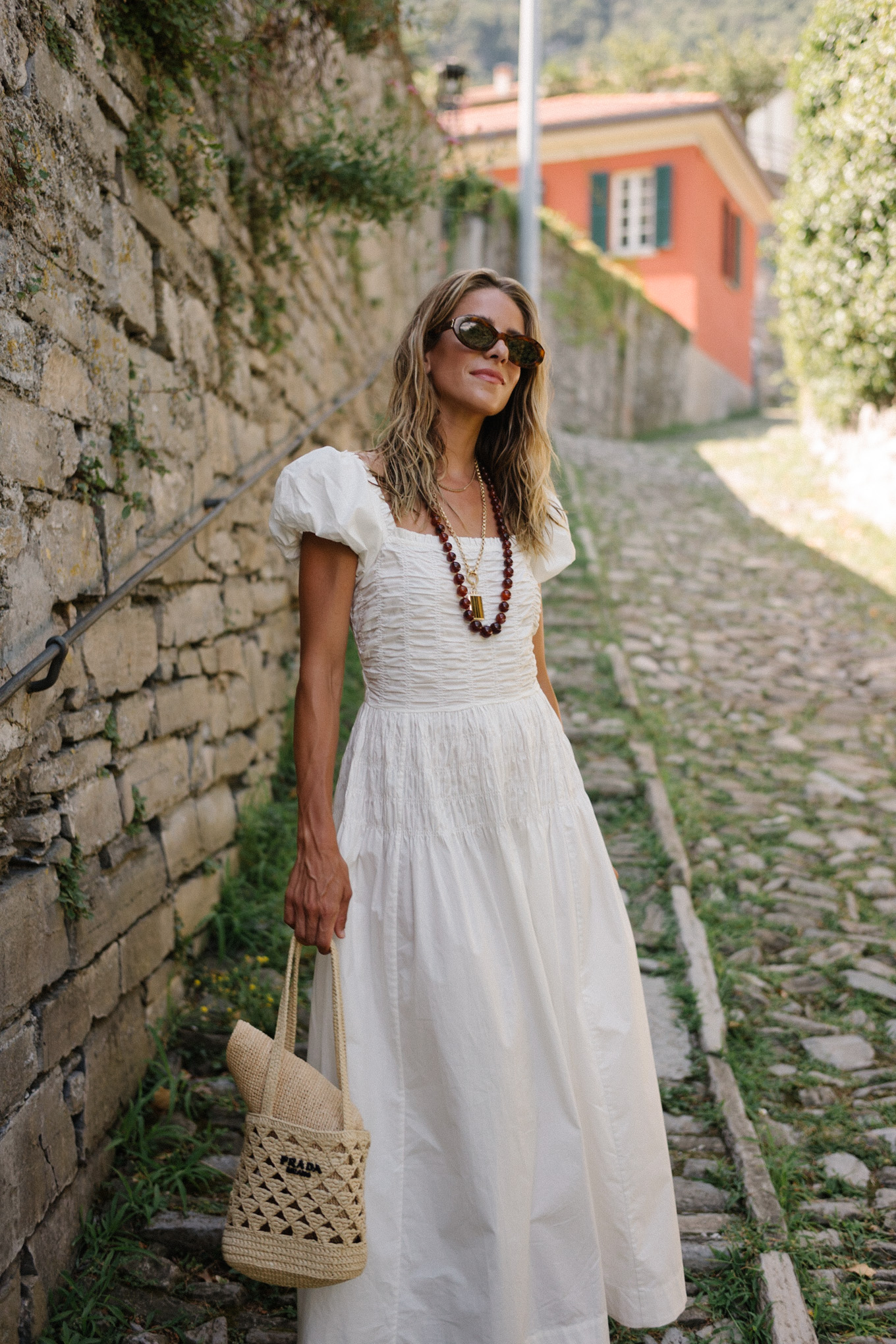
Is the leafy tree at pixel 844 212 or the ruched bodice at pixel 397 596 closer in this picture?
the ruched bodice at pixel 397 596

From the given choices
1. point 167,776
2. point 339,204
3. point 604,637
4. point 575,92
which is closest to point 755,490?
point 604,637

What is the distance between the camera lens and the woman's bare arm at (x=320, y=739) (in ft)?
6.10

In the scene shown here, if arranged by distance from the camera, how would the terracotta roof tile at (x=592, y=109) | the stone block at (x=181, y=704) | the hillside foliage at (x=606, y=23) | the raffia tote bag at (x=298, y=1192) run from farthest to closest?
the hillside foliage at (x=606, y=23) < the terracotta roof tile at (x=592, y=109) < the stone block at (x=181, y=704) < the raffia tote bag at (x=298, y=1192)

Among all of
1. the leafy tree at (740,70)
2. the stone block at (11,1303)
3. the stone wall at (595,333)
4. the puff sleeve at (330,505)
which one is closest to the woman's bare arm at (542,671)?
the puff sleeve at (330,505)

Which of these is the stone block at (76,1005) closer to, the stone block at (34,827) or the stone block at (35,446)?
the stone block at (34,827)

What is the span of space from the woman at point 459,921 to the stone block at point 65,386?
703mm

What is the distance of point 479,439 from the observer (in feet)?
7.87

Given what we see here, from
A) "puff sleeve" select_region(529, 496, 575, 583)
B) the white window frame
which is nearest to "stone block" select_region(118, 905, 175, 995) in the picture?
"puff sleeve" select_region(529, 496, 575, 583)

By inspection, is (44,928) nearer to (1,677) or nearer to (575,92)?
(1,677)

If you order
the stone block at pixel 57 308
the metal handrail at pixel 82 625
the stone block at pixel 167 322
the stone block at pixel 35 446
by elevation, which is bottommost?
the metal handrail at pixel 82 625

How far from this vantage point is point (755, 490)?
11.1 meters

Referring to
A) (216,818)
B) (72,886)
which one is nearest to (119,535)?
(72,886)

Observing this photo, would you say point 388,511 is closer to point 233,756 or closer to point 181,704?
point 181,704

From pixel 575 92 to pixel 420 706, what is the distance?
26.2 meters
